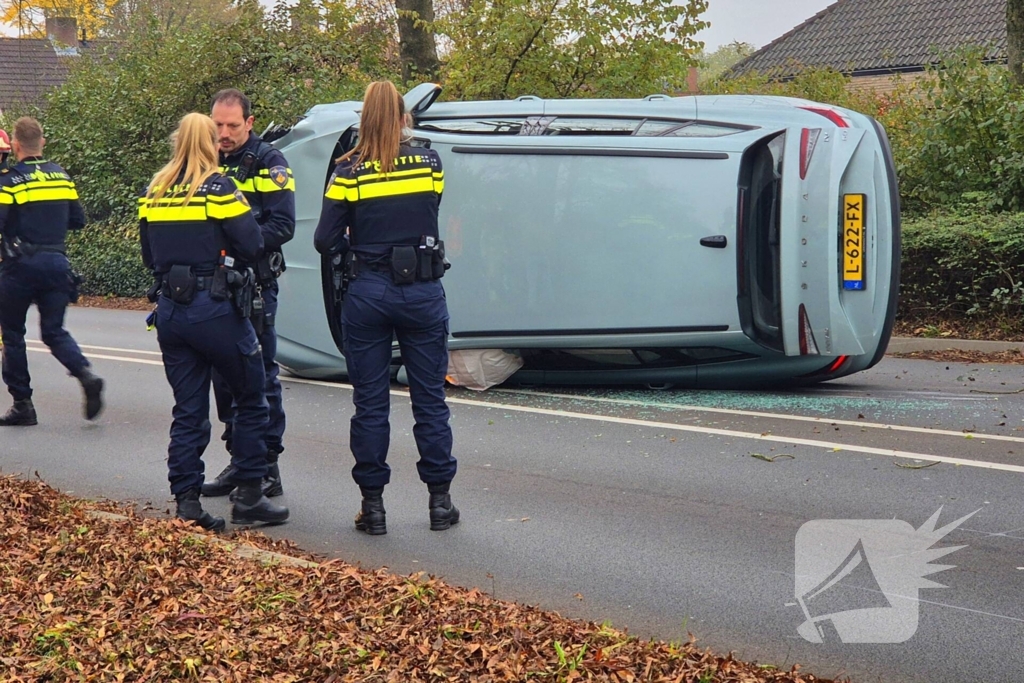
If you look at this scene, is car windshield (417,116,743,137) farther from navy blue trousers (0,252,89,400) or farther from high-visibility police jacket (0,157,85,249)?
navy blue trousers (0,252,89,400)

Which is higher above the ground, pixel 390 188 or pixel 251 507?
pixel 390 188

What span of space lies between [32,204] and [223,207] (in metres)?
3.29

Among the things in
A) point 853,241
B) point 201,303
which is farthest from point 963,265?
point 201,303

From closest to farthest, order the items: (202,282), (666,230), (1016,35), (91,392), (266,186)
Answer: (202,282) → (266,186) → (666,230) → (91,392) → (1016,35)

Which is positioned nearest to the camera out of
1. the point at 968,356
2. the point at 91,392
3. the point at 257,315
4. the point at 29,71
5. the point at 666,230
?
the point at 257,315

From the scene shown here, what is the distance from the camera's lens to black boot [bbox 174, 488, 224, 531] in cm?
552

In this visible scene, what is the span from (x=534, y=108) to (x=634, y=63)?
640 centimetres

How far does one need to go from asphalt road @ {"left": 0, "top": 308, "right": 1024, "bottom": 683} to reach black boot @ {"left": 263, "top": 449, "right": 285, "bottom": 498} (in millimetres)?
243

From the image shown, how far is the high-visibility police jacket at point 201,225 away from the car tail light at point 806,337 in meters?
4.00

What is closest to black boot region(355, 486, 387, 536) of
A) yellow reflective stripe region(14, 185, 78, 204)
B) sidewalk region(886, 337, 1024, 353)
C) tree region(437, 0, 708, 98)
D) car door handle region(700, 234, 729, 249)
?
car door handle region(700, 234, 729, 249)

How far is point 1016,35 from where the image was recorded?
46.1 ft

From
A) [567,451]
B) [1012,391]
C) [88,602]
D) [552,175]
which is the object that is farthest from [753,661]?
[1012,391]

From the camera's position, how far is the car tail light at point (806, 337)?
312 inches

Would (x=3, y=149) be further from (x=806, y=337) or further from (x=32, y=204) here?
(x=806, y=337)
